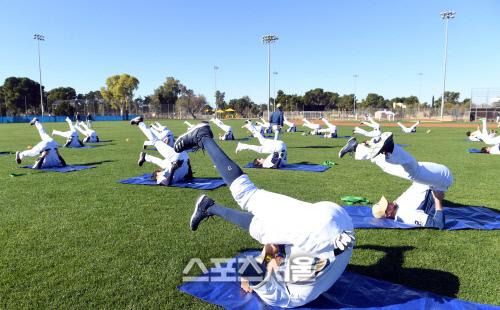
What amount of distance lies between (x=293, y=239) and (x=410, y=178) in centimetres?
303

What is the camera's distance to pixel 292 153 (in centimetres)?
1781

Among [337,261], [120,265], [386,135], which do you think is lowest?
[120,265]

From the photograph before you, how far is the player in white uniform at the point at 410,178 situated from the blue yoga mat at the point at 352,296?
1.78m

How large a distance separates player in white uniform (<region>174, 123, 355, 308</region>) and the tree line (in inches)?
2903

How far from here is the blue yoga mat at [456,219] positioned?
6234 mm

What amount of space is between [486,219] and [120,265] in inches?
253

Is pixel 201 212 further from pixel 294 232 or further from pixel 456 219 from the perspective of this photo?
pixel 456 219

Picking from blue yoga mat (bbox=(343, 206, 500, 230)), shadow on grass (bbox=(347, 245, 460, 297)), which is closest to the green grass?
shadow on grass (bbox=(347, 245, 460, 297))

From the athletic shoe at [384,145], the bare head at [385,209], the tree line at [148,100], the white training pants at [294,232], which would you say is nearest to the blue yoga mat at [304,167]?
the bare head at [385,209]

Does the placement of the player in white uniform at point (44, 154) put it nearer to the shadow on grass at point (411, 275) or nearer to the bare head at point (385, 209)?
the bare head at point (385, 209)

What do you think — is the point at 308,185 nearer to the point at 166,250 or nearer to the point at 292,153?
the point at 166,250

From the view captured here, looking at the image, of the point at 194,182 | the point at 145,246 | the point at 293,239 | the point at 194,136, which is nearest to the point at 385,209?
the point at 293,239

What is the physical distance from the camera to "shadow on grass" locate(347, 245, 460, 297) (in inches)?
167

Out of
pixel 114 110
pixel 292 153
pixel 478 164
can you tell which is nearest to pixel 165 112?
pixel 114 110
